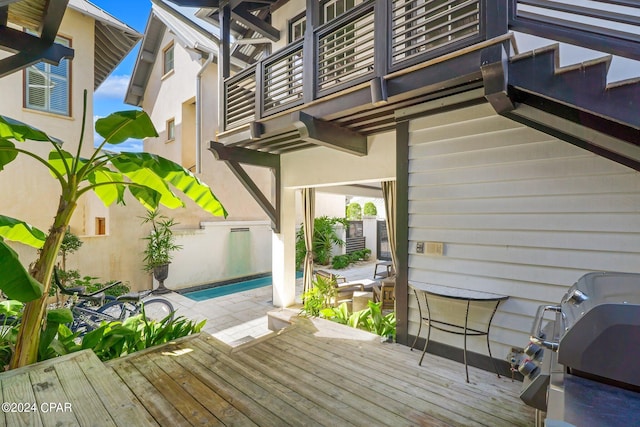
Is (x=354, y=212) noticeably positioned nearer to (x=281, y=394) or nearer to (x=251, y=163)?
(x=251, y=163)

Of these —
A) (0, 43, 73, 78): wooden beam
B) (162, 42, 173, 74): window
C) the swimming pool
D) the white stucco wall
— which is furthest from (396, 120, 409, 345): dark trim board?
(162, 42, 173, 74): window

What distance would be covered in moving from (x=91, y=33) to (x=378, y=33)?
27.5 ft

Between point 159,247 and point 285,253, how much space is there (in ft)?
13.0

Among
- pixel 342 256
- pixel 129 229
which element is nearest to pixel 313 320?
pixel 129 229

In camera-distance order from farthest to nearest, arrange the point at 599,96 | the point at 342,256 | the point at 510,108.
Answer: the point at 342,256 < the point at 510,108 < the point at 599,96

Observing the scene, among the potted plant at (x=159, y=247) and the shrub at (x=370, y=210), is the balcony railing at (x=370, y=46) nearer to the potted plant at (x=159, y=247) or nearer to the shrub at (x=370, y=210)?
the potted plant at (x=159, y=247)

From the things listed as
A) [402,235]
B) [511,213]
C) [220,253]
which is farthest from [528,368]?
[220,253]

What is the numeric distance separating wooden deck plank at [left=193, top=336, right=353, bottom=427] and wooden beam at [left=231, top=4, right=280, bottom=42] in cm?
556

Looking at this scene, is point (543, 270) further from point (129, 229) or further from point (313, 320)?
point (129, 229)

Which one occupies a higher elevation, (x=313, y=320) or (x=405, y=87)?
(x=405, y=87)

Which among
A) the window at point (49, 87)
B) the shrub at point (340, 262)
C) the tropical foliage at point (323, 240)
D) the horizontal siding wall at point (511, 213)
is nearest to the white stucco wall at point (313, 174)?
the horizontal siding wall at point (511, 213)

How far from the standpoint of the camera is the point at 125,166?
3.00m

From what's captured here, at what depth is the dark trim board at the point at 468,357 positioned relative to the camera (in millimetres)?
3127

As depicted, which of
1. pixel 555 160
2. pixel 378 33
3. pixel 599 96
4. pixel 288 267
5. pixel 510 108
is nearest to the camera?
pixel 599 96
